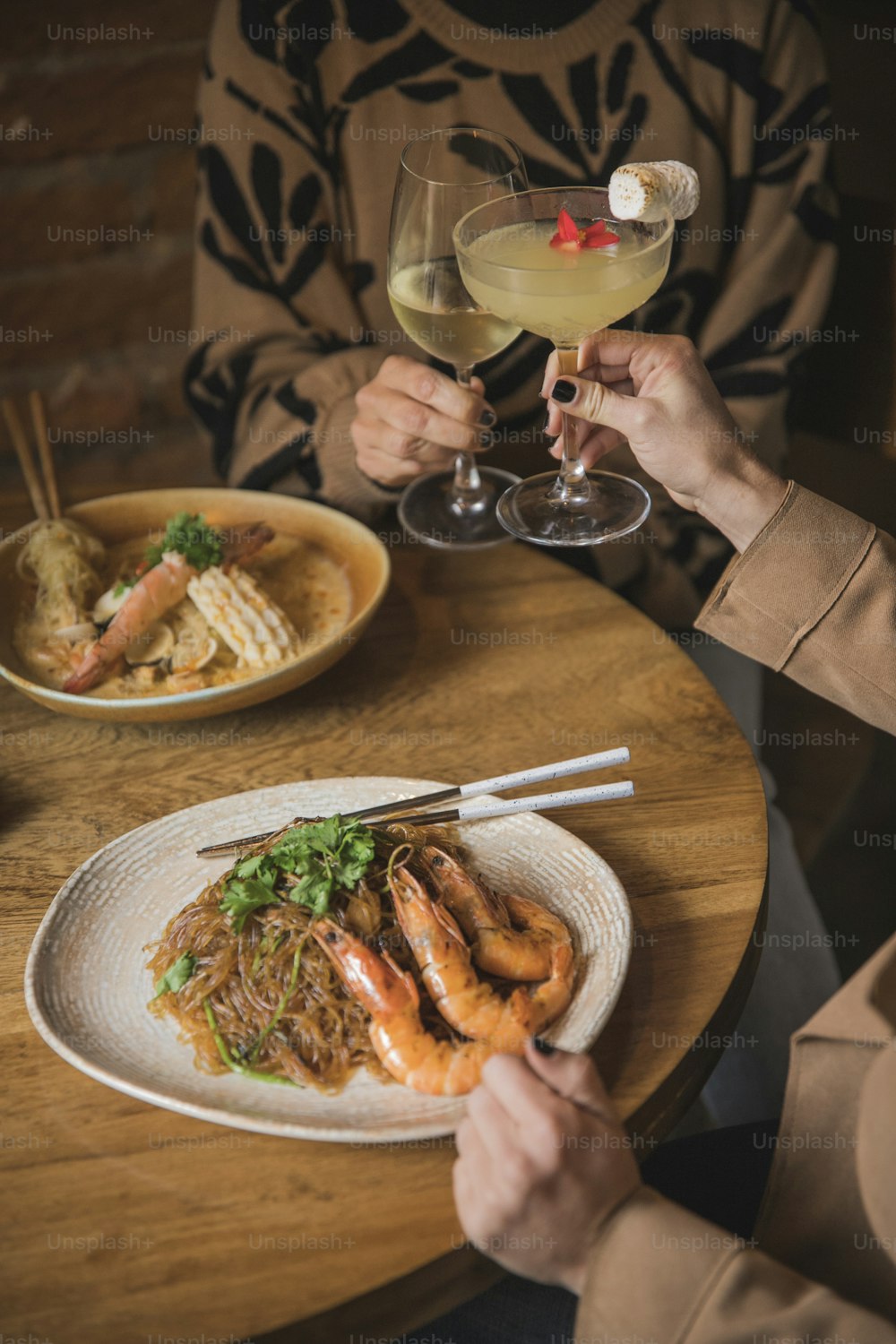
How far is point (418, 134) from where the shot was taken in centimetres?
188

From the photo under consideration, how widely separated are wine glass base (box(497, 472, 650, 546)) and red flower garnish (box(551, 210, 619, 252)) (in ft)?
1.14

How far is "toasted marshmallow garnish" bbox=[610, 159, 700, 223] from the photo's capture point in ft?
3.70

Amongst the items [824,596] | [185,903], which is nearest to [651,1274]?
[185,903]

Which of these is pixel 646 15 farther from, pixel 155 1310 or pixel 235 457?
pixel 155 1310

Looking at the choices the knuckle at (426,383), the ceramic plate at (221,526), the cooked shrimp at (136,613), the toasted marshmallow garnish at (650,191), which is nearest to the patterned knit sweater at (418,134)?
the ceramic plate at (221,526)

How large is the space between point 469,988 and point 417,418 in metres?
A: 0.84

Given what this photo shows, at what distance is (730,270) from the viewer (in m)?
2.03

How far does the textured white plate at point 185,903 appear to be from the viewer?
87cm

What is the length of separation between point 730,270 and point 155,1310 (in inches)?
73.6

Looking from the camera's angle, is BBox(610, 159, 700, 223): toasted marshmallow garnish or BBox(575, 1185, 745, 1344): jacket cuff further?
BBox(610, 159, 700, 223): toasted marshmallow garnish

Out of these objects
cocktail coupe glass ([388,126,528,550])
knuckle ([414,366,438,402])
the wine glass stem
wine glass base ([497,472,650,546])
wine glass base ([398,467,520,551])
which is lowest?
wine glass base ([398,467,520,551])

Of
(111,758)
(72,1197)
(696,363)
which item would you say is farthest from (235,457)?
(72,1197)

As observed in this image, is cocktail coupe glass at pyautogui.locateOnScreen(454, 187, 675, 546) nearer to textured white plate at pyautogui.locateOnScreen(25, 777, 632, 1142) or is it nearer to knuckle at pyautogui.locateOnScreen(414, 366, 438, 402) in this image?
knuckle at pyautogui.locateOnScreen(414, 366, 438, 402)

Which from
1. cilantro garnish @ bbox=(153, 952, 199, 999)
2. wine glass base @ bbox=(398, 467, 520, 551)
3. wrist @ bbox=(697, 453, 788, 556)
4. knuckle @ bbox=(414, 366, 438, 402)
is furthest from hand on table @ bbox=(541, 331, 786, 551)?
cilantro garnish @ bbox=(153, 952, 199, 999)
